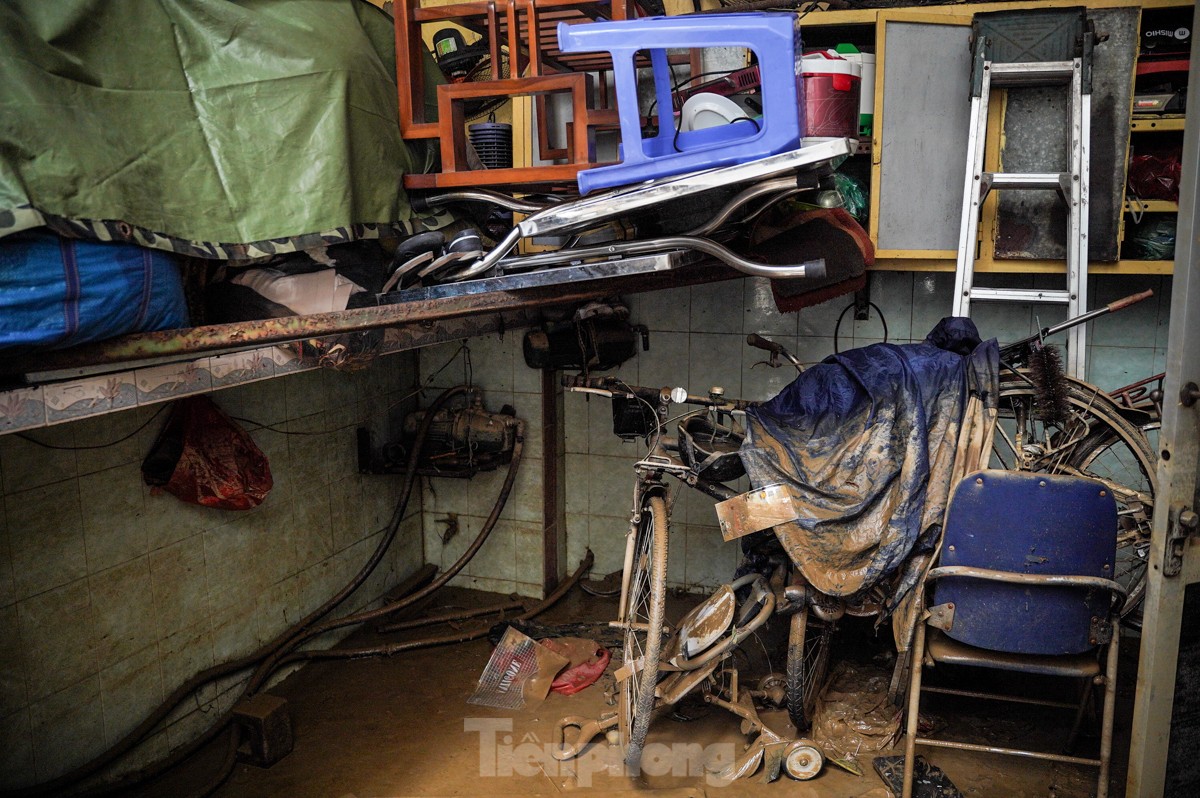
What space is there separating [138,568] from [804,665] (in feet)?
8.35

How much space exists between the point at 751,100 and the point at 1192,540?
7.08 ft

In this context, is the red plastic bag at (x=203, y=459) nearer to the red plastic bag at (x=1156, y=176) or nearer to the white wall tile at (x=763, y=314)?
the white wall tile at (x=763, y=314)

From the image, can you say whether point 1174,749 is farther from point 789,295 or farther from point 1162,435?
point 789,295

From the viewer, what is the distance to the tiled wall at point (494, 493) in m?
4.55

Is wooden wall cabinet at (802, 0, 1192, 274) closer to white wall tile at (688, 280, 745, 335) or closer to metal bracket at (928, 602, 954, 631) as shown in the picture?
white wall tile at (688, 280, 745, 335)

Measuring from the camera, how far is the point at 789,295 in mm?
3148

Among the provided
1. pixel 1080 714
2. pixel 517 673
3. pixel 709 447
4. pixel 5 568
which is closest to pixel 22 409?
pixel 5 568

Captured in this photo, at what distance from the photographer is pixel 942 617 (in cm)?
268

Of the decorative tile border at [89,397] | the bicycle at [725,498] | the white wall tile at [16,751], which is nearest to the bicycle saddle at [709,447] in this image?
the bicycle at [725,498]

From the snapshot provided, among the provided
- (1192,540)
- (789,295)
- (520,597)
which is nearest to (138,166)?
(789,295)

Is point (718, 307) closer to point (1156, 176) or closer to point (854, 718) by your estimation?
point (1156, 176)

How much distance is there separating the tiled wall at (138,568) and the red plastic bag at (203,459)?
3.0 inches

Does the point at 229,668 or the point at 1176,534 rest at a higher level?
the point at 1176,534

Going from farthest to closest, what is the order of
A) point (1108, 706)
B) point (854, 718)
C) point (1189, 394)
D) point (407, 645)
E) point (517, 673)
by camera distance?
point (407, 645) → point (517, 673) → point (854, 718) → point (1108, 706) → point (1189, 394)
